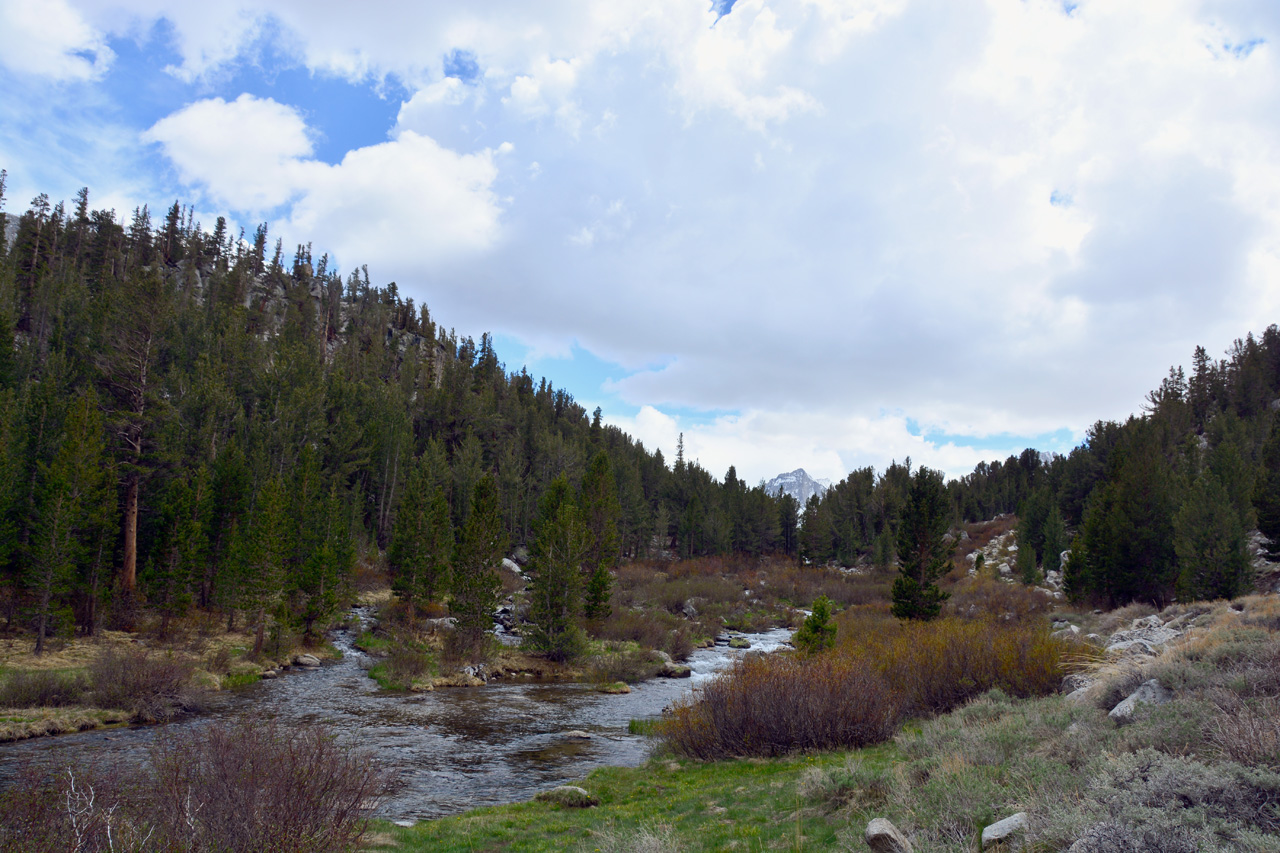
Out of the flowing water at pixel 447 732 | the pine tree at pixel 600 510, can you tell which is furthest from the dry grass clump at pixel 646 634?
the flowing water at pixel 447 732

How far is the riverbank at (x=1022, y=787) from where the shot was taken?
5.76 m

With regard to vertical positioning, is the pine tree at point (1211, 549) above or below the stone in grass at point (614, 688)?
above

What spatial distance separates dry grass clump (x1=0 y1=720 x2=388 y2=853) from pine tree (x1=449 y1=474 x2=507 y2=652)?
2576 centimetres

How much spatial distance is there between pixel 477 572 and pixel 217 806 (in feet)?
95.6

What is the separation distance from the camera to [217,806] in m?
7.61

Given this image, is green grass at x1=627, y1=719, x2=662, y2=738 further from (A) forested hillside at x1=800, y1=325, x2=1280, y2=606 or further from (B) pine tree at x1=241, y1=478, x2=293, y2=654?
(A) forested hillside at x1=800, y1=325, x2=1280, y2=606

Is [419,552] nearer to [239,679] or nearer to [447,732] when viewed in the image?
[239,679]

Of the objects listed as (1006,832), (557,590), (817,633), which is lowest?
(817,633)

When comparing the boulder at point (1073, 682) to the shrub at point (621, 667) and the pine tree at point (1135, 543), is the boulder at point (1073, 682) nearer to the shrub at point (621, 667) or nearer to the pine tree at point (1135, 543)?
the shrub at point (621, 667)

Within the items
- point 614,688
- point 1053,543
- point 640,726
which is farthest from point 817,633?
point 1053,543

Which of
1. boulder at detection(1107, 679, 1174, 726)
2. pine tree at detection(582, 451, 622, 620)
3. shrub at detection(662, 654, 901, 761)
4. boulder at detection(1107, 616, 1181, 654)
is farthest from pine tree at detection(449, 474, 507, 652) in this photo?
boulder at detection(1107, 679, 1174, 726)

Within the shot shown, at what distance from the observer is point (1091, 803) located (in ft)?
19.7

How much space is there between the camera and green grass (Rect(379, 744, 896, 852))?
9398 millimetres

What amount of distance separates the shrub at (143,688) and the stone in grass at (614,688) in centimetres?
1683
